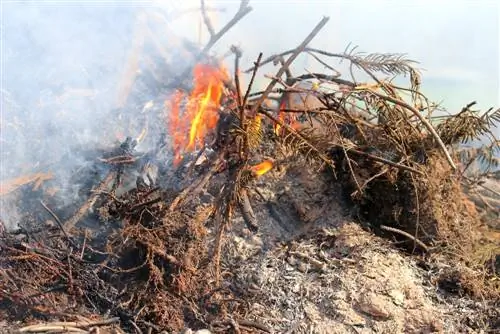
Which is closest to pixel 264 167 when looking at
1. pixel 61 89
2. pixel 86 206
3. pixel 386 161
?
pixel 386 161

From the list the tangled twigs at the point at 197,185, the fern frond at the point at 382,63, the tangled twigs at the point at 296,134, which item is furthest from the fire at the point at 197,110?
the fern frond at the point at 382,63

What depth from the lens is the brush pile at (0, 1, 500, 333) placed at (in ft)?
13.3

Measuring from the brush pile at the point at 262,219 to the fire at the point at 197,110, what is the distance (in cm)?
2

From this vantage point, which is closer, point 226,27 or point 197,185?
point 197,185

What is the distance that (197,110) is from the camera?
5.32 m

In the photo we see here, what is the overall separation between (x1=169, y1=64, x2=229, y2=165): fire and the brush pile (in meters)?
0.02

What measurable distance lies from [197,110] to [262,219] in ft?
4.29

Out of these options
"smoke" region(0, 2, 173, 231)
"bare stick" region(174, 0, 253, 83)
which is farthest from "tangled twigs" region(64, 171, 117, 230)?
"bare stick" region(174, 0, 253, 83)

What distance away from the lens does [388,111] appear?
4984 millimetres

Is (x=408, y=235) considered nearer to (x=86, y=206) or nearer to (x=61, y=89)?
(x=86, y=206)

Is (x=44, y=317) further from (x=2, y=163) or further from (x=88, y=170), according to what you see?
(x=2, y=163)

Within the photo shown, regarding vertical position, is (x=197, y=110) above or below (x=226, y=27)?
below

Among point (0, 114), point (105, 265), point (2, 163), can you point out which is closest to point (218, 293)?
point (105, 265)

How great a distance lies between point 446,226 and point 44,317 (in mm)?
3765
